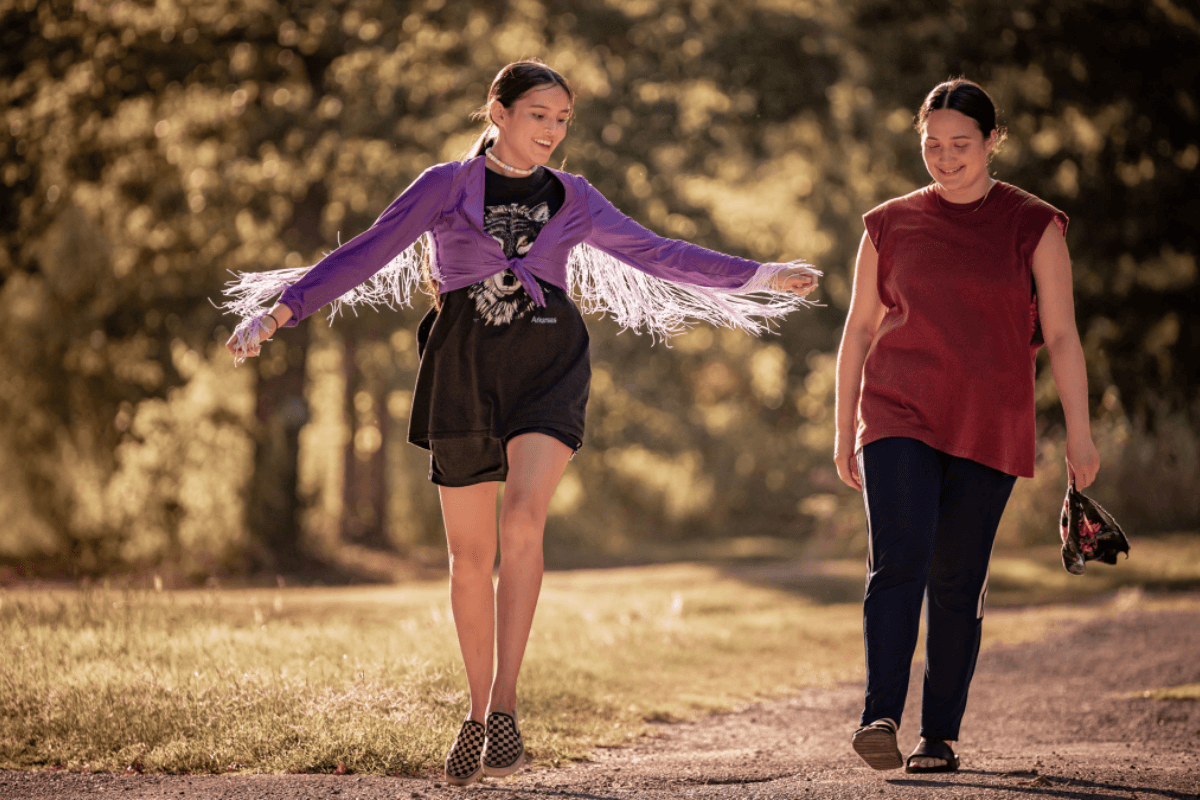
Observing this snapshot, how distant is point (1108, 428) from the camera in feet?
54.8

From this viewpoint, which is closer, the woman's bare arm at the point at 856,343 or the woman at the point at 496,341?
the woman at the point at 496,341

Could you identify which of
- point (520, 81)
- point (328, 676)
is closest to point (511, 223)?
point (520, 81)

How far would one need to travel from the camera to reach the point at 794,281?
4.32 m

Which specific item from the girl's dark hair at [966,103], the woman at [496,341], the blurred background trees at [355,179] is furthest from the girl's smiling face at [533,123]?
the blurred background trees at [355,179]

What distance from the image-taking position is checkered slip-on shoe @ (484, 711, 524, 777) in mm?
3959

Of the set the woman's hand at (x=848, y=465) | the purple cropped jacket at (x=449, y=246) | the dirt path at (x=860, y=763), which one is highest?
the purple cropped jacket at (x=449, y=246)

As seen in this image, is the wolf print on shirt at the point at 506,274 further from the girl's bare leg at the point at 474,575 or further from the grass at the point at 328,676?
the grass at the point at 328,676

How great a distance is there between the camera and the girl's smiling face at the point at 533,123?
424 cm

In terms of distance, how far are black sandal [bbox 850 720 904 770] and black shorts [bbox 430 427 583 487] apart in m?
1.28

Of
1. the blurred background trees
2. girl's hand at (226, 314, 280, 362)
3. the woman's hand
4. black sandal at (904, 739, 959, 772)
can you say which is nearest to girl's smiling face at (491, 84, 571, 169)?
girl's hand at (226, 314, 280, 362)

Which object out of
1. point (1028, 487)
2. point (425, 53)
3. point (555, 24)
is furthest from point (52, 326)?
point (1028, 487)

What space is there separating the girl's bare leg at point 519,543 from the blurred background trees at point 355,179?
34.3 feet

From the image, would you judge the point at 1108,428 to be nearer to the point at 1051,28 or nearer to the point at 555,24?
the point at 1051,28

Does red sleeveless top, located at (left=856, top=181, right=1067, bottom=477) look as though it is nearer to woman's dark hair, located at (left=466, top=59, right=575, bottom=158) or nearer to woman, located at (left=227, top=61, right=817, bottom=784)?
woman, located at (left=227, top=61, right=817, bottom=784)
